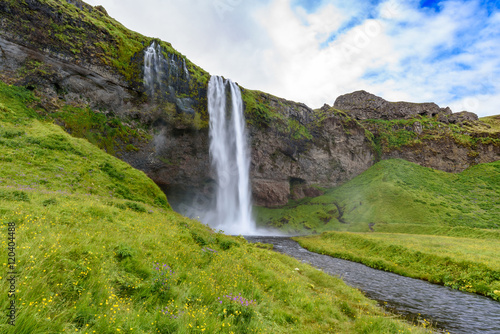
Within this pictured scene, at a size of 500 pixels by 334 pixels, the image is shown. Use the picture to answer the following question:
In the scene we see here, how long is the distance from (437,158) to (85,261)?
129m

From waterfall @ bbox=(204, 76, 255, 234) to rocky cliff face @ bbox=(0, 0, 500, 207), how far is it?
3.23 metres

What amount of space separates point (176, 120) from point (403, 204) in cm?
6661

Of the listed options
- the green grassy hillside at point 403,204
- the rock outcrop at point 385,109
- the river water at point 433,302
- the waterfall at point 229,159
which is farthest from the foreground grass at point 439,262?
the rock outcrop at point 385,109

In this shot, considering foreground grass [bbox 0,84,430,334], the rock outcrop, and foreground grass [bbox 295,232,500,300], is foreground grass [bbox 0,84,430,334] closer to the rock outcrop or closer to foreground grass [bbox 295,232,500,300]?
foreground grass [bbox 295,232,500,300]

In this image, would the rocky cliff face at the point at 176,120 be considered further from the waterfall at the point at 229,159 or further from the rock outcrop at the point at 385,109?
the rock outcrop at the point at 385,109

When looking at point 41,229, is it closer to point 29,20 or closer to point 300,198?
point 29,20

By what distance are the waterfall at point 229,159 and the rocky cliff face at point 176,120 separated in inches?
127

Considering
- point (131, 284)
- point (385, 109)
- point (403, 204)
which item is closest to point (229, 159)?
point (403, 204)

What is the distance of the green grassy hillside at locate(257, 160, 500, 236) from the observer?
56834 millimetres

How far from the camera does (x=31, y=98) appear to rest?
37125 mm

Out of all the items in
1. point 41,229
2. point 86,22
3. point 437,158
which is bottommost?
point 41,229

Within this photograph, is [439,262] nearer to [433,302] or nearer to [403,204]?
[433,302]

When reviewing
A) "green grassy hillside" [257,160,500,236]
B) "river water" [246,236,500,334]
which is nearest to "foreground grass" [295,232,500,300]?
"river water" [246,236,500,334]

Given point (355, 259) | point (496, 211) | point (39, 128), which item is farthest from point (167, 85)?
point (496, 211)
